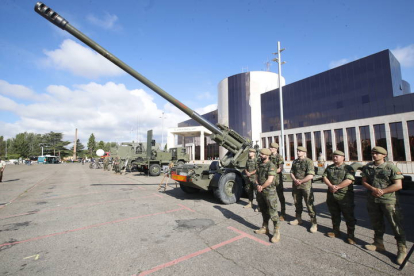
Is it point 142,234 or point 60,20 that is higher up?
point 60,20

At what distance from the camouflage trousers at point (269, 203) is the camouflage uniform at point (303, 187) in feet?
2.93

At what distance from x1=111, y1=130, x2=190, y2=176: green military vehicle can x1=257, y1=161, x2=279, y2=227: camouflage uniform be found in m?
9.95

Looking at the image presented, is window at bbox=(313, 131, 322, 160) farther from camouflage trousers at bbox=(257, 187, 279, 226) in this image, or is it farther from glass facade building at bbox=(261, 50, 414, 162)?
camouflage trousers at bbox=(257, 187, 279, 226)

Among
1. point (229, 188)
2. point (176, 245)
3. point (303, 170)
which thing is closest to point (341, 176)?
point (303, 170)

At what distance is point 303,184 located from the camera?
13.8 ft

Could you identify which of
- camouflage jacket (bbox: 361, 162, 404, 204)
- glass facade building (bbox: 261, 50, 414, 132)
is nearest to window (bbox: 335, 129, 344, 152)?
glass facade building (bbox: 261, 50, 414, 132)

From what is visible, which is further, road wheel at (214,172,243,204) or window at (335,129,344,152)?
window at (335,129,344,152)

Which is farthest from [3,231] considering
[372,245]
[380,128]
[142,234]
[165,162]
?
[380,128]

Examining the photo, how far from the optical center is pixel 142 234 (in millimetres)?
3797

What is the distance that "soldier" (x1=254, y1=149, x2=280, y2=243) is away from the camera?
354 cm

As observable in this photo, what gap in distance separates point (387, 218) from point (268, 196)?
Result: 5.41 feet

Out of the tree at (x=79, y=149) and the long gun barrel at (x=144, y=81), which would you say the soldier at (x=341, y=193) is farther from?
the tree at (x=79, y=149)

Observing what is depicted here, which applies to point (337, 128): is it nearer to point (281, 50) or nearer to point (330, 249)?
point (281, 50)

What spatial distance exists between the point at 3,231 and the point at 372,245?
650cm
